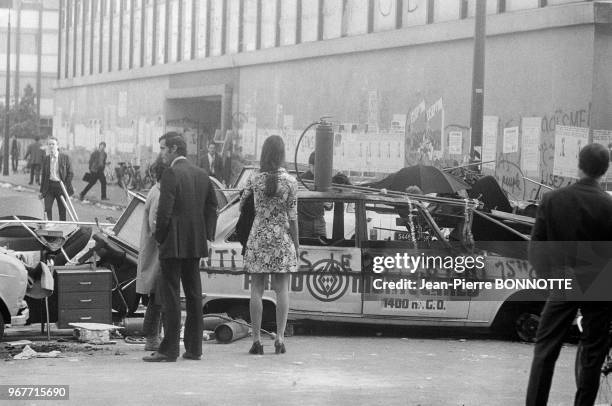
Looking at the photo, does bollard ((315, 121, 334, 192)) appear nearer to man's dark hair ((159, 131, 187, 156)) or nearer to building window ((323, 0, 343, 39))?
man's dark hair ((159, 131, 187, 156))

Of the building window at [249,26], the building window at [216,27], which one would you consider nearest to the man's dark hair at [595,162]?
the building window at [249,26]

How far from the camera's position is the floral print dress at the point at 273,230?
9.86m

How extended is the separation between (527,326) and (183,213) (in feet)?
11.8

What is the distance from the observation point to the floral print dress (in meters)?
9.86

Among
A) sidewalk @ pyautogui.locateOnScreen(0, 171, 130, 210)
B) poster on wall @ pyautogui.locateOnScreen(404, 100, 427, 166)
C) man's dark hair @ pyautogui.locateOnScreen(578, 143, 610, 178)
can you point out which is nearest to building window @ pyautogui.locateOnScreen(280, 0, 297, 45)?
sidewalk @ pyautogui.locateOnScreen(0, 171, 130, 210)

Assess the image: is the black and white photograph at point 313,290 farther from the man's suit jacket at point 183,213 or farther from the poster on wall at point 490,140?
the poster on wall at point 490,140

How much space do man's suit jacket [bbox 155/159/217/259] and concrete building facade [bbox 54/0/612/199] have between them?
46.0 feet

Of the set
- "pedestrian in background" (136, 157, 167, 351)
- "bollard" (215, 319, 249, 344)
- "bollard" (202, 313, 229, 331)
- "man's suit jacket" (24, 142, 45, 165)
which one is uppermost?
"man's suit jacket" (24, 142, 45, 165)

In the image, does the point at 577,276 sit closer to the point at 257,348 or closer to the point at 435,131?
the point at 257,348

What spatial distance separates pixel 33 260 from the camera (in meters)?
10.6

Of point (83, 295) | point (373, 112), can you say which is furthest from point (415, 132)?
point (83, 295)

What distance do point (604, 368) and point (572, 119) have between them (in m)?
15.5

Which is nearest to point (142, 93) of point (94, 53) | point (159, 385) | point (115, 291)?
point (94, 53)

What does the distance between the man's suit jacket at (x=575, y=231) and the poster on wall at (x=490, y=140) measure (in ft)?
57.6
